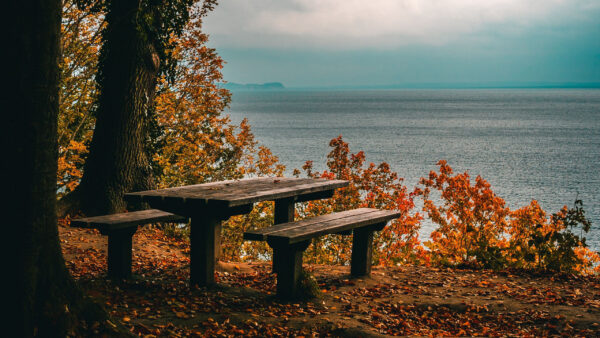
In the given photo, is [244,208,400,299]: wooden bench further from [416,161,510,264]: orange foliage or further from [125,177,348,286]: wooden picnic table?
[416,161,510,264]: orange foliage

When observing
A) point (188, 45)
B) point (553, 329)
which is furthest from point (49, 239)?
point (188, 45)

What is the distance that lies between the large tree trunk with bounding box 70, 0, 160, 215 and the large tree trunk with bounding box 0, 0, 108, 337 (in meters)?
5.65

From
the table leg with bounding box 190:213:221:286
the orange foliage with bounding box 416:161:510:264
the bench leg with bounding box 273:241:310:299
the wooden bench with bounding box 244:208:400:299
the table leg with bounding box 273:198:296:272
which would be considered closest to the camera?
the wooden bench with bounding box 244:208:400:299

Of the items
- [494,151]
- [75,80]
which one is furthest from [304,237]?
[494,151]

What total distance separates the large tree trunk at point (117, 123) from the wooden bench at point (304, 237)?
4065 millimetres

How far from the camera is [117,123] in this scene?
9.55m

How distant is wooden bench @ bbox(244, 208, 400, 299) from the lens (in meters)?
5.96

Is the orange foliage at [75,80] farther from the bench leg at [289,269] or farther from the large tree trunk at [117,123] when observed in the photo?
the bench leg at [289,269]

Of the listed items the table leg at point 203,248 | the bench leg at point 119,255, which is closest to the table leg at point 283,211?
the table leg at point 203,248

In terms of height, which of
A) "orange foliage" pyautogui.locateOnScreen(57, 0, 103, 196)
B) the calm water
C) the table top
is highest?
"orange foliage" pyautogui.locateOnScreen(57, 0, 103, 196)

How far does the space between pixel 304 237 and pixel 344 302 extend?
3.44 feet

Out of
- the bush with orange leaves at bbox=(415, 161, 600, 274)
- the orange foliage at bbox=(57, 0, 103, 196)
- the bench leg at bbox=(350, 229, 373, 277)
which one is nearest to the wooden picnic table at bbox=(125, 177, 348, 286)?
the bench leg at bbox=(350, 229, 373, 277)

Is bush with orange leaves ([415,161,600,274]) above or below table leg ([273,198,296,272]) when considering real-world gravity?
below

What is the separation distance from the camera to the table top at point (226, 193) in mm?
5973
